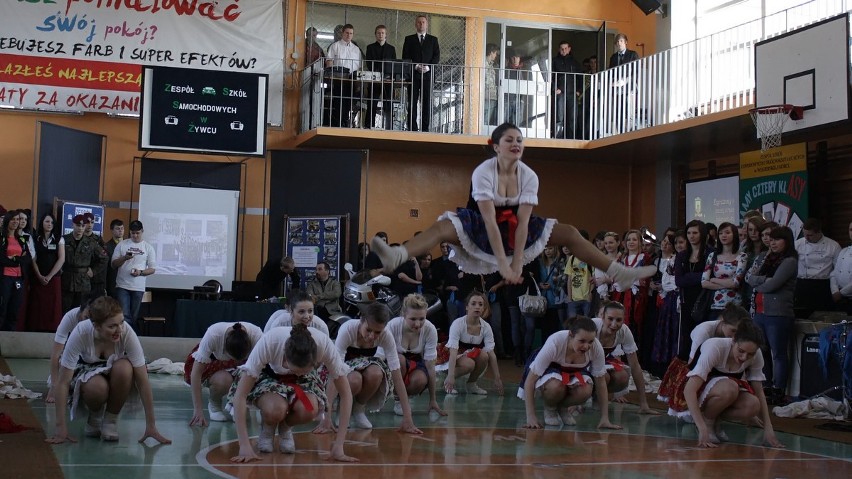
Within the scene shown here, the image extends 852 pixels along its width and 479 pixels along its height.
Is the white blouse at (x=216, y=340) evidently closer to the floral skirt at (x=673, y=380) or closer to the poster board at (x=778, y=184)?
the floral skirt at (x=673, y=380)

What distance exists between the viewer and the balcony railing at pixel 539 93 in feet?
44.7

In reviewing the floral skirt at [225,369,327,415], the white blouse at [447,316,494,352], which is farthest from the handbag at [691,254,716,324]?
the floral skirt at [225,369,327,415]

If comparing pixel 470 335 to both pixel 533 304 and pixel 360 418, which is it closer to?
pixel 360 418

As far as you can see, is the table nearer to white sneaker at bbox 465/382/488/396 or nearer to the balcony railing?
white sneaker at bbox 465/382/488/396

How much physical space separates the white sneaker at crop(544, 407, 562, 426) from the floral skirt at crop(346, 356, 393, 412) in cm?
Answer: 133

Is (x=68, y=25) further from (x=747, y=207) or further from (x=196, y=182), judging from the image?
(x=747, y=207)

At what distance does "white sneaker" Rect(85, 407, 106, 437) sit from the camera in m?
6.68

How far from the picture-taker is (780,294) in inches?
349

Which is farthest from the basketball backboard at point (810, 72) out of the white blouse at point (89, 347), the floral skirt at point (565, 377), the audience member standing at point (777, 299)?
the white blouse at point (89, 347)

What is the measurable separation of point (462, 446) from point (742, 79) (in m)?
7.76

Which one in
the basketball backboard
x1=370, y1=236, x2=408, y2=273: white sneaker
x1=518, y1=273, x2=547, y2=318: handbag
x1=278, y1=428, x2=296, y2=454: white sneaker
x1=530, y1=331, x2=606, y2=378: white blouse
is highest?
the basketball backboard

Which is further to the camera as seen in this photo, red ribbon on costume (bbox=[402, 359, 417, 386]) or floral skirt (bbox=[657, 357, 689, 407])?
red ribbon on costume (bbox=[402, 359, 417, 386])

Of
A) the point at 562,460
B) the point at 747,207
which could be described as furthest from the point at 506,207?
the point at 747,207

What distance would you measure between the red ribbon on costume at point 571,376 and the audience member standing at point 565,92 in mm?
8052
